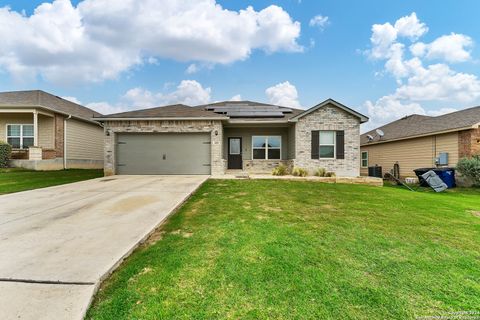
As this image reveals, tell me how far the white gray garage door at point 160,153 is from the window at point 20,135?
7310 mm

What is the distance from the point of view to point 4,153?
1412cm

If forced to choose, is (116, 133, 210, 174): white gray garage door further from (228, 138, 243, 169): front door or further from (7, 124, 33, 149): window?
(7, 124, 33, 149): window

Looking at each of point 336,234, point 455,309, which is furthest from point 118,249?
point 455,309

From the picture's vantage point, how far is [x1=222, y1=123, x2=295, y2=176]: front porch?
14727 millimetres

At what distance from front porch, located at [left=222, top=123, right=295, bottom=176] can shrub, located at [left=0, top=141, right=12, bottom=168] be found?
506 inches

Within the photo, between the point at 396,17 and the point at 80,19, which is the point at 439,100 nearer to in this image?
the point at 396,17

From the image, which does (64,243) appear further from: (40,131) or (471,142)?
(471,142)

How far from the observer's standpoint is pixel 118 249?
3389mm

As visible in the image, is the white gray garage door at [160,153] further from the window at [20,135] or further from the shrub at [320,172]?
the window at [20,135]

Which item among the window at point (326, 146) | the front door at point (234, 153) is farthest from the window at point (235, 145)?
the window at point (326, 146)

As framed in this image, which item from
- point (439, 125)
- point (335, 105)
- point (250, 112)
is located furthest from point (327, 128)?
point (439, 125)

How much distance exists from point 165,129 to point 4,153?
10.1 meters

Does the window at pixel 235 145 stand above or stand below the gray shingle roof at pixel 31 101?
below

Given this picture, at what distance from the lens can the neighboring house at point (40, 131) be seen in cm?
1434
